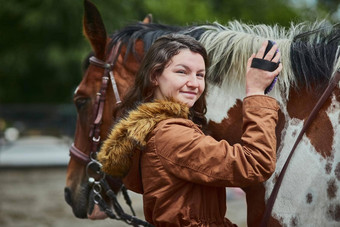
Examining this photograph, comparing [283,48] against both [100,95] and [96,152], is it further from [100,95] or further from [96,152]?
[96,152]

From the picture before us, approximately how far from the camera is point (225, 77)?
2.41 metres

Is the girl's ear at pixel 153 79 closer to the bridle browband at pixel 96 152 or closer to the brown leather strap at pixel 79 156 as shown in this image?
the bridle browband at pixel 96 152

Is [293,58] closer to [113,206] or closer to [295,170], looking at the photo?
[295,170]

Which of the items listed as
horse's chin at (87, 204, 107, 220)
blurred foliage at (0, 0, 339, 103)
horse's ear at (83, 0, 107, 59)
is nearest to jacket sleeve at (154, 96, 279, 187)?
horse's ear at (83, 0, 107, 59)

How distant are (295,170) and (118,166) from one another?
777 millimetres

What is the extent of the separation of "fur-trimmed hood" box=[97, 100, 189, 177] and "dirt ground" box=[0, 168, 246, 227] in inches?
166

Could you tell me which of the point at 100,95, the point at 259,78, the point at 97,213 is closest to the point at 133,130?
the point at 259,78

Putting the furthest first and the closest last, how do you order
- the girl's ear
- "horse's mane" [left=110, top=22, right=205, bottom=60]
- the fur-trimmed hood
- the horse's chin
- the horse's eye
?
the horse's chin
the horse's eye
"horse's mane" [left=110, top=22, right=205, bottom=60]
the girl's ear
the fur-trimmed hood

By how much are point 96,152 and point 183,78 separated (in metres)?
1.19

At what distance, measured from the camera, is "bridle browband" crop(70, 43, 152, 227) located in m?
2.94

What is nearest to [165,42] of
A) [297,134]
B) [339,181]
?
[297,134]

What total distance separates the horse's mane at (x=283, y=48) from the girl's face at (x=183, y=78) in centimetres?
33

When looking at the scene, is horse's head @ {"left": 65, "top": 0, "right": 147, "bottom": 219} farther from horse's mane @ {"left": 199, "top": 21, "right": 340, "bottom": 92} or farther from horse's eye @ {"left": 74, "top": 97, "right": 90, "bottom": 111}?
horse's mane @ {"left": 199, "top": 21, "right": 340, "bottom": 92}

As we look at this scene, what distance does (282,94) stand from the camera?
225 cm
